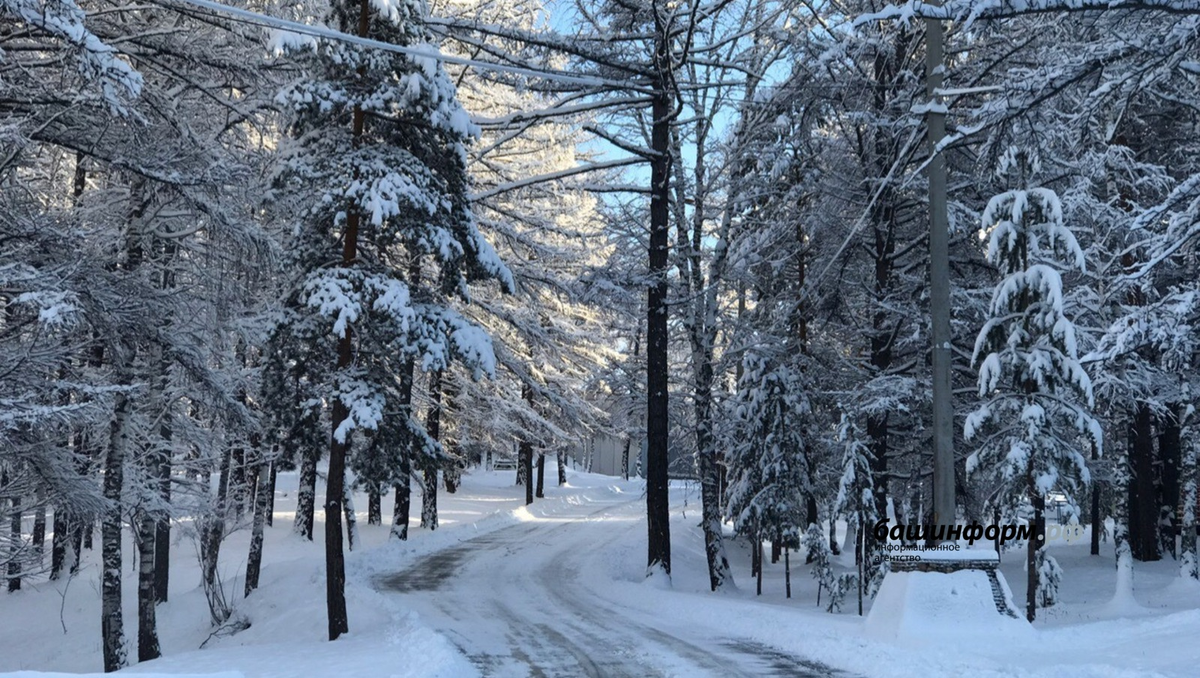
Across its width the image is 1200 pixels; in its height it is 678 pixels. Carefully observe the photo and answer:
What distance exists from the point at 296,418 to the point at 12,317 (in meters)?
4.27

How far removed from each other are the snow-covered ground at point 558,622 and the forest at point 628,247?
132 centimetres

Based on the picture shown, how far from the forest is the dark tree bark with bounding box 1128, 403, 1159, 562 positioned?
0.09 metres

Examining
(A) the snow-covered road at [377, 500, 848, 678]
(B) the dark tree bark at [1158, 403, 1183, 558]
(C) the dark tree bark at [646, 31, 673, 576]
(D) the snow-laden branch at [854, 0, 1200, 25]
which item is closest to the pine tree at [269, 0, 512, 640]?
(A) the snow-covered road at [377, 500, 848, 678]

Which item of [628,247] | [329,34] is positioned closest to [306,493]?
[628,247]

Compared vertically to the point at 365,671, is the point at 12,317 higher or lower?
higher

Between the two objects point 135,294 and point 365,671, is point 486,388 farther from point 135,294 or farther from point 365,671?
point 365,671

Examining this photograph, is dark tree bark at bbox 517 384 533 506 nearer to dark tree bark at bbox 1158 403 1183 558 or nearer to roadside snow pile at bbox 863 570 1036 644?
dark tree bark at bbox 1158 403 1183 558

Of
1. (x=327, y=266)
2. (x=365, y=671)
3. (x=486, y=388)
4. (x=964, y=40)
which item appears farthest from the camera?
(x=486, y=388)

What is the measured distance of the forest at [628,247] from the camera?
34.7 feet

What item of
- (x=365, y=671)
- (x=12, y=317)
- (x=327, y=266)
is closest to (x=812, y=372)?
(x=327, y=266)

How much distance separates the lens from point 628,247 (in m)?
22.2

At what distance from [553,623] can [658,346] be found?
729 cm

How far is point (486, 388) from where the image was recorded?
108ft

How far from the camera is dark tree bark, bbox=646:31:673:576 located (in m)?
18.9
